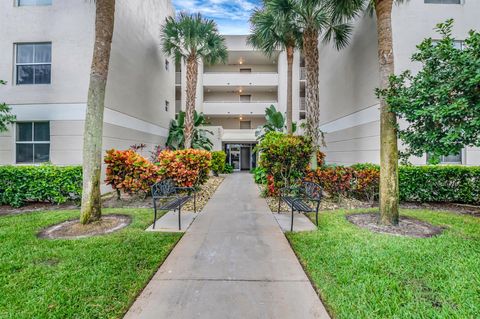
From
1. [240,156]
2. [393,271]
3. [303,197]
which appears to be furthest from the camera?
[240,156]

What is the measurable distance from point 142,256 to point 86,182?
277 centimetres

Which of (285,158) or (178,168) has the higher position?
(285,158)

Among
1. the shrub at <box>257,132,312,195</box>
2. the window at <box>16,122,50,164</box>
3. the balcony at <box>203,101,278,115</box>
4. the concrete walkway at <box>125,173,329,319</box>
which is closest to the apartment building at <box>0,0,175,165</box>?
the window at <box>16,122,50,164</box>

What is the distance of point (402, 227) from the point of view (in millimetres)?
5348

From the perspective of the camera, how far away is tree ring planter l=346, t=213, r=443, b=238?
16.4ft

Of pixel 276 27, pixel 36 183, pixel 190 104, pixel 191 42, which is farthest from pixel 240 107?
pixel 36 183

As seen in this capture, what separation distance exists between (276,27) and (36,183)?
11949 mm

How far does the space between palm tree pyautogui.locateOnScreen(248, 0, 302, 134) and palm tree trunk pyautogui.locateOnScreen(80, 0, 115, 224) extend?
699 cm

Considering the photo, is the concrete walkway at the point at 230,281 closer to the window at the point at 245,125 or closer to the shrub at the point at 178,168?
the shrub at the point at 178,168

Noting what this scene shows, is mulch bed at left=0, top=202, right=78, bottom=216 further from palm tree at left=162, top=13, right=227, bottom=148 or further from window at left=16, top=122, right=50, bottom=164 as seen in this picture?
palm tree at left=162, top=13, right=227, bottom=148

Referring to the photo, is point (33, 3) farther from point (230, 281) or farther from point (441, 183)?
point (441, 183)

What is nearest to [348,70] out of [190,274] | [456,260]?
[456,260]

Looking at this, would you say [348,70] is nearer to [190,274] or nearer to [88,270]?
[190,274]

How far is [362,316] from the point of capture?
96.5 inches
